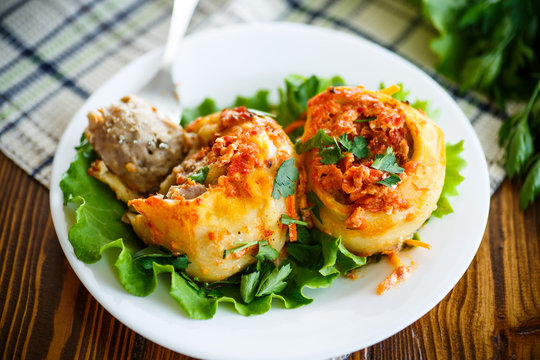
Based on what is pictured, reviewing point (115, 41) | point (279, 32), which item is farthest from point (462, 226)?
point (115, 41)

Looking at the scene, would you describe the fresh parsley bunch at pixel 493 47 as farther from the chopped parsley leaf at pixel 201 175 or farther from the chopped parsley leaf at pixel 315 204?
the chopped parsley leaf at pixel 201 175

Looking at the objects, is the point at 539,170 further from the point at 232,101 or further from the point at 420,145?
the point at 232,101

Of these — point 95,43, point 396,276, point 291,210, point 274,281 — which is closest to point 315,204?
point 291,210

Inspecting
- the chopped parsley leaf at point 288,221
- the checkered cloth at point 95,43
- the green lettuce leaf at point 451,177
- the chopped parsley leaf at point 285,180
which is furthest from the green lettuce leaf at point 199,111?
the green lettuce leaf at point 451,177

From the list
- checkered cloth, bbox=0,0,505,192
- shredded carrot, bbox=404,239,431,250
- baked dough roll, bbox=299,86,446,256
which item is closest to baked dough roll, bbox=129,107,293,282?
baked dough roll, bbox=299,86,446,256

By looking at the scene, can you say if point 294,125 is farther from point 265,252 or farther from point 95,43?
point 95,43
